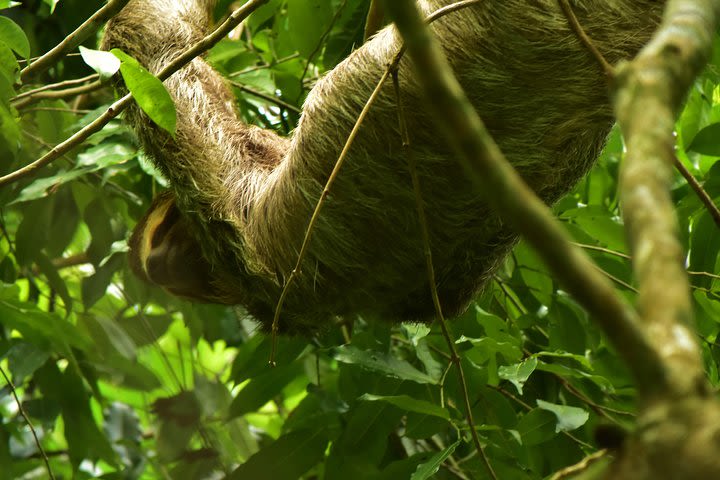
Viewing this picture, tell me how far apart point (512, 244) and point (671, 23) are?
8.28 ft

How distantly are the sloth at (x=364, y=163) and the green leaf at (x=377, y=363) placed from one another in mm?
364

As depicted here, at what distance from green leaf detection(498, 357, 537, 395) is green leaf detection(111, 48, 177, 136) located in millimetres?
1429

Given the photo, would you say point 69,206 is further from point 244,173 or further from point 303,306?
point 303,306

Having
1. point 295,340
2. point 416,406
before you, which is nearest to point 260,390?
point 295,340

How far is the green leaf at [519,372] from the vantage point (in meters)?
2.98

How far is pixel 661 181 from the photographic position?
103 centimetres

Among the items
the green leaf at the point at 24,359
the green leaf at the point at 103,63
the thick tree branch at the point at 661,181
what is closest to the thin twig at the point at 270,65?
the green leaf at the point at 24,359

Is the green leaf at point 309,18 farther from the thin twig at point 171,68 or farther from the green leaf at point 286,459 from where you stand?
the green leaf at point 286,459

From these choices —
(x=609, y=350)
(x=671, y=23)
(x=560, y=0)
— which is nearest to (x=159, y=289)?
(x=609, y=350)

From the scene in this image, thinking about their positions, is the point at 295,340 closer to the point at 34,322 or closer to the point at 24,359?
the point at 34,322

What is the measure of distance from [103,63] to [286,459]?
203cm

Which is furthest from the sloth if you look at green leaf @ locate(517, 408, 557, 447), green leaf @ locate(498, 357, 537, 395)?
green leaf @ locate(517, 408, 557, 447)

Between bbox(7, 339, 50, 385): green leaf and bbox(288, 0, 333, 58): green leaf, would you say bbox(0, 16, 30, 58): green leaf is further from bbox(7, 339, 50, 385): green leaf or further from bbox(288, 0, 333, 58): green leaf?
bbox(7, 339, 50, 385): green leaf

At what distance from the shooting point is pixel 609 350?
13.5 feet
